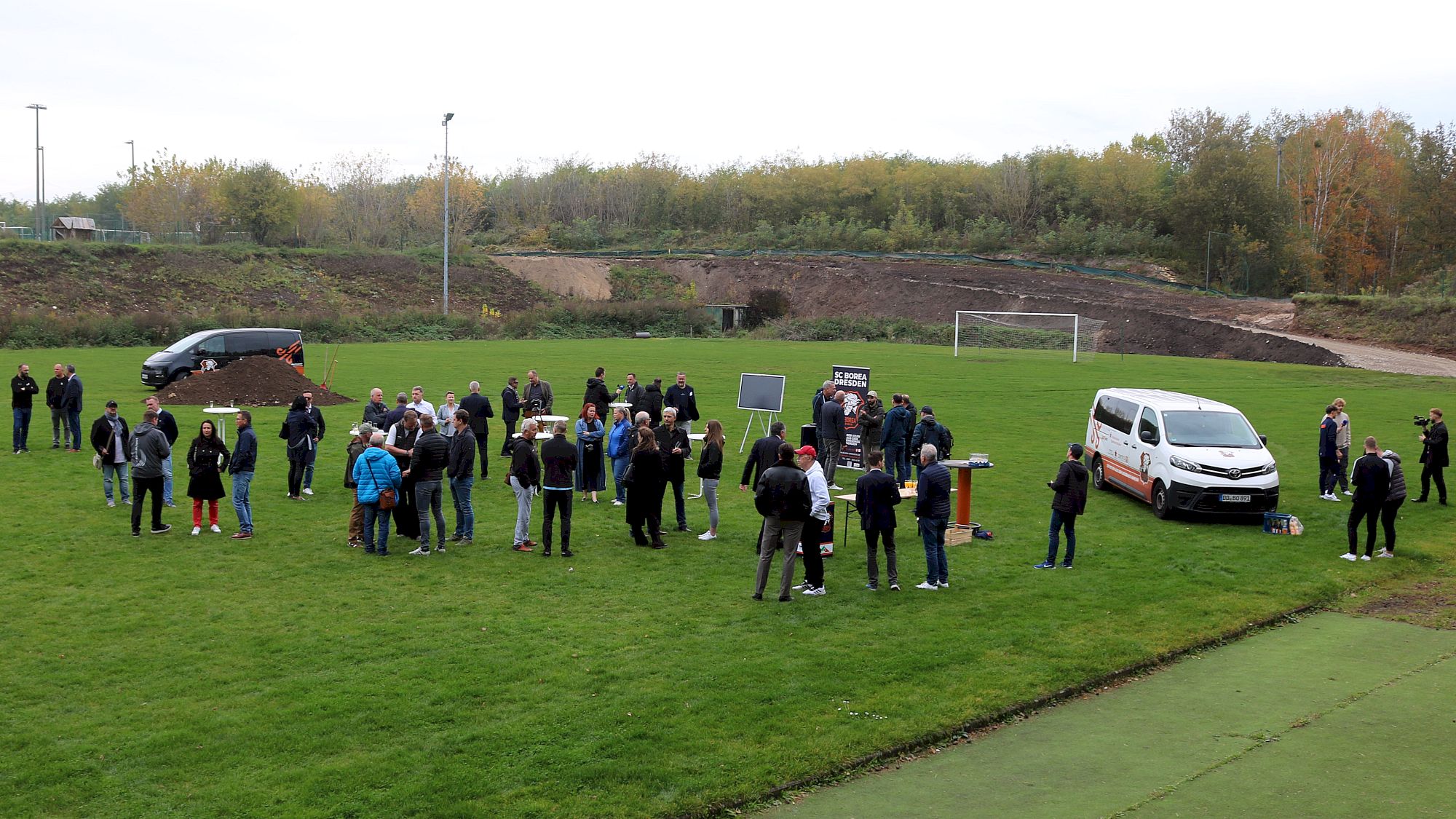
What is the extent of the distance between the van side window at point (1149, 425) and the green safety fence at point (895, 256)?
55714 mm

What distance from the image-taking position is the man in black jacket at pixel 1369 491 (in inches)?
562

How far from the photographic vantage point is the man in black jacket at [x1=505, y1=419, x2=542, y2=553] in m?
13.8

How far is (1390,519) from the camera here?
1477 centimetres

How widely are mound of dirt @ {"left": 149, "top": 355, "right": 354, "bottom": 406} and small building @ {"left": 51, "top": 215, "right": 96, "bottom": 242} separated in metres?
51.2

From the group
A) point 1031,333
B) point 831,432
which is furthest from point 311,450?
point 1031,333

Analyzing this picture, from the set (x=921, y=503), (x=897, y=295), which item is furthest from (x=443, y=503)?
(x=897, y=295)

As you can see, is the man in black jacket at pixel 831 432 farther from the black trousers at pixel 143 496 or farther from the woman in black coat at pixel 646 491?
the black trousers at pixel 143 496

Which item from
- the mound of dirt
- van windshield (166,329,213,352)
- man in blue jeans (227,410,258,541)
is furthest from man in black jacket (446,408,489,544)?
van windshield (166,329,213,352)

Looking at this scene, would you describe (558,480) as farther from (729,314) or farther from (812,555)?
(729,314)

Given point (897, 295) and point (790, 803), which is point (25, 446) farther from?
point (897, 295)

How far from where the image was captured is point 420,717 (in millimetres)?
8742

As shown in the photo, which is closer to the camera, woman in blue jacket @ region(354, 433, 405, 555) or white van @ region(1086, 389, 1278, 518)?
woman in blue jacket @ region(354, 433, 405, 555)

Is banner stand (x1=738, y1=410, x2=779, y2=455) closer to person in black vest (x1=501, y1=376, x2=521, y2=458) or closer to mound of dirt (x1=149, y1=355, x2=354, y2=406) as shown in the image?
person in black vest (x1=501, y1=376, x2=521, y2=458)

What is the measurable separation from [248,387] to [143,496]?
15665mm
